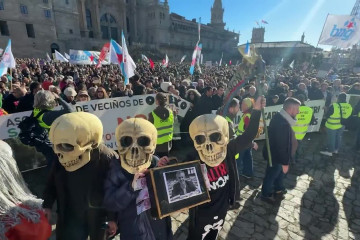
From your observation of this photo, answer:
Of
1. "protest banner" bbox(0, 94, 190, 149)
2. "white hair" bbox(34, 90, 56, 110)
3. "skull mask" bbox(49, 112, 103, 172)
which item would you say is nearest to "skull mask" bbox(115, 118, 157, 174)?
"skull mask" bbox(49, 112, 103, 172)

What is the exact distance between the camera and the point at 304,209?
4.09 meters

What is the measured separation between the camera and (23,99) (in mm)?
5027

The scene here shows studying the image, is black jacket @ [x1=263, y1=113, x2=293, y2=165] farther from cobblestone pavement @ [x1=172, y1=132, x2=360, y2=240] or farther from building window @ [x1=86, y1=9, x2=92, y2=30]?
building window @ [x1=86, y1=9, x2=92, y2=30]

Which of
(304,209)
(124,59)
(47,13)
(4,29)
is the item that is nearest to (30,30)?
(4,29)

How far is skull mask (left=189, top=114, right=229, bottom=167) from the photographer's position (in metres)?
2.19

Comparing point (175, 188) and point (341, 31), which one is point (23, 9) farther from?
point (175, 188)

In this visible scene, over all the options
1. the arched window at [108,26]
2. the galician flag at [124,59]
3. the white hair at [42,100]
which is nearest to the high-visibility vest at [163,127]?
the white hair at [42,100]

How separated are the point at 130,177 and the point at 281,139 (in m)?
2.89

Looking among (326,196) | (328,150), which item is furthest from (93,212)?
(328,150)

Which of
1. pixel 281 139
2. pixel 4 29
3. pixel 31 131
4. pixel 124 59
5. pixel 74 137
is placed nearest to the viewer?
pixel 74 137

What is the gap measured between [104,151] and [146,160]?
55 centimetres

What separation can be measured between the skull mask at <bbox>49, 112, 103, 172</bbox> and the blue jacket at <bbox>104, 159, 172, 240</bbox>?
28 cm

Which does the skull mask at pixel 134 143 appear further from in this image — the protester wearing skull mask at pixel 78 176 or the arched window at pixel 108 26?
the arched window at pixel 108 26

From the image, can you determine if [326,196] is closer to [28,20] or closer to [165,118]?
[165,118]
